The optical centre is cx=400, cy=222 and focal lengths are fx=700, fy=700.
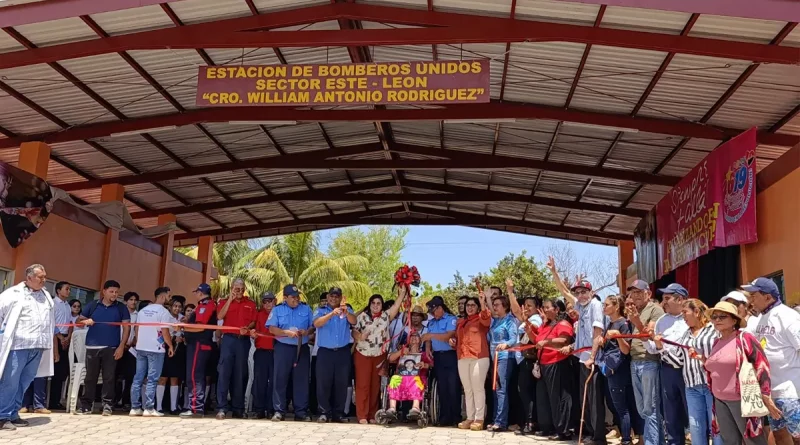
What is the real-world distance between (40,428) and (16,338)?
2.93ft

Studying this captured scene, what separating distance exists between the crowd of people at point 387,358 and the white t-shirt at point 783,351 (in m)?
0.58

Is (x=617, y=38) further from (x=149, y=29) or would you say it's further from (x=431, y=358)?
(x=149, y=29)

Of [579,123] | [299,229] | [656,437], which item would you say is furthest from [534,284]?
[656,437]

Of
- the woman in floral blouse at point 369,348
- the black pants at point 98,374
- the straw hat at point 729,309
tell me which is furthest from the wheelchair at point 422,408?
the straw hat at point 729,309

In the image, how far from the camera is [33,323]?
22.5ft

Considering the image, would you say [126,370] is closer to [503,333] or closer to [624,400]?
[503,333]

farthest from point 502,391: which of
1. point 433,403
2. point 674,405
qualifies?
point 674,405

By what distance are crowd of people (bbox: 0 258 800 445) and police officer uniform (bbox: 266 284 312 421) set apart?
16 mm

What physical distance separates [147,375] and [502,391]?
161 inches

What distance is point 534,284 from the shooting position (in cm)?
2695

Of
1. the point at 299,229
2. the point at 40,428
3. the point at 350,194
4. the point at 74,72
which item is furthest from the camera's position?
the point at 299,229

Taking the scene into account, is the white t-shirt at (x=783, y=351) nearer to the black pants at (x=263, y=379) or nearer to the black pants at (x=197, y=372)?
the black pants at (x=263, y=379)

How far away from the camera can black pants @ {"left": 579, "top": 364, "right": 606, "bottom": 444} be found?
253 inches

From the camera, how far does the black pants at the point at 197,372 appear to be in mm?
8203
